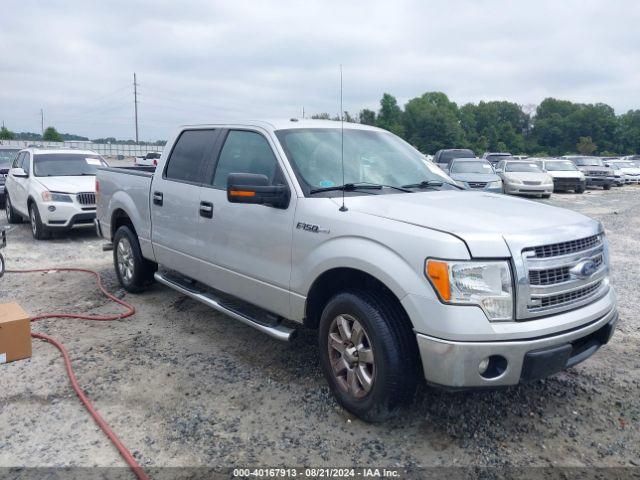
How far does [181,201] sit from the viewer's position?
508cm

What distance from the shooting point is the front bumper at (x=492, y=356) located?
2.91m

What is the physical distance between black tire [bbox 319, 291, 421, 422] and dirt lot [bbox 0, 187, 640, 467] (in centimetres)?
19

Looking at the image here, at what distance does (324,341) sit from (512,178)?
1779 cm

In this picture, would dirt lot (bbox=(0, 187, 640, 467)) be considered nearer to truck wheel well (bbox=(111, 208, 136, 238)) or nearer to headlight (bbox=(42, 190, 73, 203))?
truck wheel well (bbox=(111, 208, 136, 238))

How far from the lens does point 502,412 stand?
11.8 ft

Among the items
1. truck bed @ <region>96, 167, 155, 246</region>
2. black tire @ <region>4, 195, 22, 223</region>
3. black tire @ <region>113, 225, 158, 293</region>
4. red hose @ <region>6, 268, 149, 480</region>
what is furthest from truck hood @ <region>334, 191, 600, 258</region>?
black tire @ <region>4, 195, 22, 223</region>

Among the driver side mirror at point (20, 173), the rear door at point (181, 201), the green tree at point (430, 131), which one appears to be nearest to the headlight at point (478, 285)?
the rear door at point (181, 201)

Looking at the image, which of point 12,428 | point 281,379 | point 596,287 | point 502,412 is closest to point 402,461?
point 502,412

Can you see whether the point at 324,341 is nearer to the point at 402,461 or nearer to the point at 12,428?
the point at 402,461

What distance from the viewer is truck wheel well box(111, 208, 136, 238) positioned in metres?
6.35

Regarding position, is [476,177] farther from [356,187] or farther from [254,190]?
[254,190]

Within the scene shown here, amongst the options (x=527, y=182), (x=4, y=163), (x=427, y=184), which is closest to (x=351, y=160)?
(x=427, y=184)

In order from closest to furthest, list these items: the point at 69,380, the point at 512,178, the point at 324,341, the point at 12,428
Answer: the point at 12,428
the point at 324,341
the point at 69,380
the point at 512,178

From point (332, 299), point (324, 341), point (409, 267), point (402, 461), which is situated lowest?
point (402, 461)
